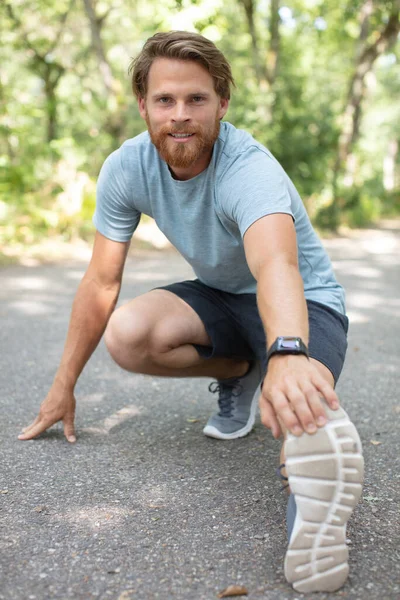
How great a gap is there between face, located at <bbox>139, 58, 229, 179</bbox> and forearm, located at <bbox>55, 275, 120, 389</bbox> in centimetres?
62

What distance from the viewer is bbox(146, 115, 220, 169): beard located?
2.35m

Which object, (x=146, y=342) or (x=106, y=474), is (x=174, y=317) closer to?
(x=146, y=342)

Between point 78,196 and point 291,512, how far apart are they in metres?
8.02

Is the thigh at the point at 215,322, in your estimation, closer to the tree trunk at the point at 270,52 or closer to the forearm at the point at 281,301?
the forearm at the point at 281,301

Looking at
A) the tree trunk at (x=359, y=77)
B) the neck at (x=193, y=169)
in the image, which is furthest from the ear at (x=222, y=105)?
the tree trunk at (x=359, y=77)

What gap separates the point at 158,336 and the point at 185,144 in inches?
28.8

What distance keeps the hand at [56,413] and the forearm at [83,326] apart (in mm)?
41

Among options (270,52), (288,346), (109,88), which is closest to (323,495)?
(288,346)

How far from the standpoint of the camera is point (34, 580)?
176cm

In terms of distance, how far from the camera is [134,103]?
13844mm

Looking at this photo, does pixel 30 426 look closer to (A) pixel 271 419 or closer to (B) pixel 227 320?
(B) pixel 227 320

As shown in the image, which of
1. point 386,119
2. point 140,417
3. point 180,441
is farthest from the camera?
point 386,119

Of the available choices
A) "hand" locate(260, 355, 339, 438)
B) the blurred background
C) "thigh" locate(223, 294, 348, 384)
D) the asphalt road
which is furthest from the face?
the blurred background

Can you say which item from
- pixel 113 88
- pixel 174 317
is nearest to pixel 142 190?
pixel 174 317
